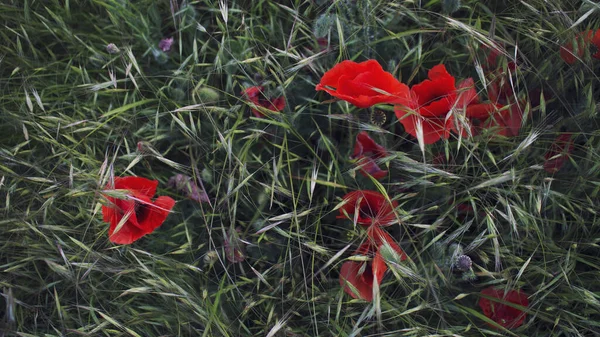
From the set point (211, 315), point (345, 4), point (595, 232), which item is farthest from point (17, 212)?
point (595, 232)

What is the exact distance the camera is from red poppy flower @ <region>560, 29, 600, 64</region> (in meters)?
1.14

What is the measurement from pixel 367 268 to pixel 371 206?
125 millimetres

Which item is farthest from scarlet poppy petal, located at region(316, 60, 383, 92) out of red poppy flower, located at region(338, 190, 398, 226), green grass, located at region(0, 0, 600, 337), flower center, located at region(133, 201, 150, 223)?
flower center, located at region(133, 201, 150, 223)

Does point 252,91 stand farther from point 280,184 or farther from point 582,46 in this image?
point 582,46

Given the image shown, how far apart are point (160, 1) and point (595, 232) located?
1.09 metres

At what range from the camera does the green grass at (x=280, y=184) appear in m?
1.10

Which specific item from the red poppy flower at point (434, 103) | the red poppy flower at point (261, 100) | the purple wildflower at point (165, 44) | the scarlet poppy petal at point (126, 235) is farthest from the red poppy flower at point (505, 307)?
the purple wildflower at point (165, 44)

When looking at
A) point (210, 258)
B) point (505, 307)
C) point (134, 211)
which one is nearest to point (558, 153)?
point (505, 307)

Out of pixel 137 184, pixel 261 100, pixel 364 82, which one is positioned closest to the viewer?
pixel 364 82

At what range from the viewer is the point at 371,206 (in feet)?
3.81

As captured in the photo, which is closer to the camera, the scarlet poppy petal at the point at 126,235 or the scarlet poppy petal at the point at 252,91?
the scarlet poppy petal at the point at 126,235

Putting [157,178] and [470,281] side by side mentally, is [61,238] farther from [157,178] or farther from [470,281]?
[470,281]

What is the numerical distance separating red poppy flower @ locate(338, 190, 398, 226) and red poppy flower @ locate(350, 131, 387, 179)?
5cm

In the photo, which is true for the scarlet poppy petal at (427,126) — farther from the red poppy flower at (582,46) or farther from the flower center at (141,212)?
the flower center at (141,212)
